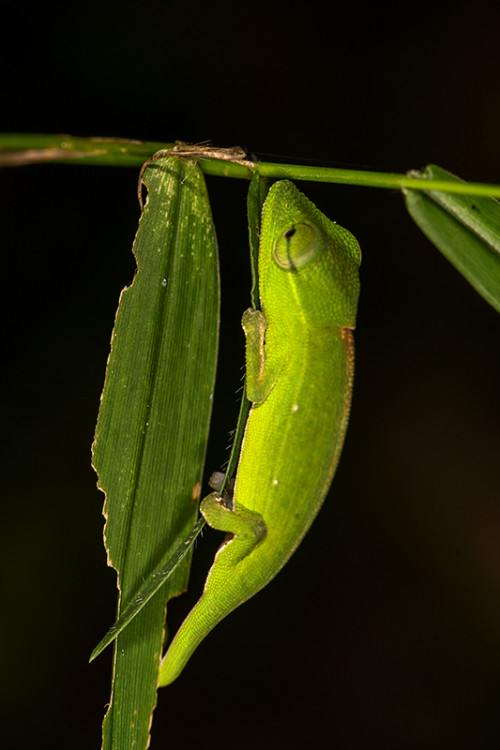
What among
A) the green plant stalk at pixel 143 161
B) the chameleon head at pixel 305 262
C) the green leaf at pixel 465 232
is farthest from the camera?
the chameleon head at pixel 305 262

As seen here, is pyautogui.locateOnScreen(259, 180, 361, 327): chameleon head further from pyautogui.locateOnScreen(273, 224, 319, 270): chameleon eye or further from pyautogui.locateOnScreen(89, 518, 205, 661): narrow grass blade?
pyautogui.locateOnScreen(89, 518, 205, 661): narrow grass blade

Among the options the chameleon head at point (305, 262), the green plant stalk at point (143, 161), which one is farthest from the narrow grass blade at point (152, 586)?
the green plant stalk at point (143, 161)

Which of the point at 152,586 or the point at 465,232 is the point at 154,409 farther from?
the point at 465,232

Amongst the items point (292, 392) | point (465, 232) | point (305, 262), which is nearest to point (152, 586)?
point (292, 392)

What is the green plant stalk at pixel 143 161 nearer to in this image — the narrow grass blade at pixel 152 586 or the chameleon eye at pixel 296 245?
the chameleon eye at pixel 296 245

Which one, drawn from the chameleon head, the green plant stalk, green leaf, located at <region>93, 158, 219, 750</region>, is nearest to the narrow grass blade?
green leaf, located at <region>93, 158, 219, 750</region>

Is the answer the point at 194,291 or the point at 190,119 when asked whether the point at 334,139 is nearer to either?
the point at 190,119
